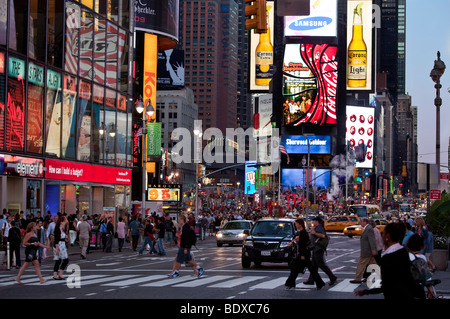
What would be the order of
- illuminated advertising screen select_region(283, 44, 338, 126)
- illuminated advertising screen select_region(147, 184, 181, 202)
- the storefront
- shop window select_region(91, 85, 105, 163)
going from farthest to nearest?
1. illuminated advertising screen select_region(283, 44, 338, 126)
2. illuminated advertising screen select_region(147, 184, 181, 202)
3. shop window select_region(91, 85, 105, 163)
4. the storefront

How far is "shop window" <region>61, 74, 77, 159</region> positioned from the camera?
1857 inches

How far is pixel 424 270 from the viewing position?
10.9m

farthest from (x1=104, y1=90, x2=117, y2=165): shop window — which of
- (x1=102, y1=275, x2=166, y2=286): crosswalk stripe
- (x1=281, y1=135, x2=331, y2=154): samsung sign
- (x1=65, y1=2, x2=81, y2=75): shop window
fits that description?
(x1=281, y1=135, x2=331, y2=154): samsung sign

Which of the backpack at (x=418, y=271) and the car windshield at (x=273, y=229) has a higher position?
the backpack at (x=418, y=271)

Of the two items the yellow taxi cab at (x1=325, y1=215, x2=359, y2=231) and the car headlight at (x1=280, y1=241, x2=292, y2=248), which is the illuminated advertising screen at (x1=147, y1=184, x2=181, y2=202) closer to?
the yellow taxi cab at (x1=325, y1=215, x2=359, y2=231)

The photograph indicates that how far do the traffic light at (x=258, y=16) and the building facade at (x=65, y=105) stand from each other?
25.4 metres

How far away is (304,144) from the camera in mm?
151625

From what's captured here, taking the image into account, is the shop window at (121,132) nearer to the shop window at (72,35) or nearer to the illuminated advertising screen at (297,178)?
the shop window at (72,35)

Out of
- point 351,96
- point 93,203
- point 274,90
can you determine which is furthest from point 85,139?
point 351,96

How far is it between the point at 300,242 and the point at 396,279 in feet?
34.4

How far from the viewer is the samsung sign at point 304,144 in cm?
15000

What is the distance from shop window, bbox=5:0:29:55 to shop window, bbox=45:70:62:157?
332 centimetres

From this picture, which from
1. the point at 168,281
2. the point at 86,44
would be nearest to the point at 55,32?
the point at 86,44

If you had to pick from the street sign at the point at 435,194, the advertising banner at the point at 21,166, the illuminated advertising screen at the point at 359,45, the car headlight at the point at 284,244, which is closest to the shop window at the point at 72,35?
the advertising banner at the point at 21,166
